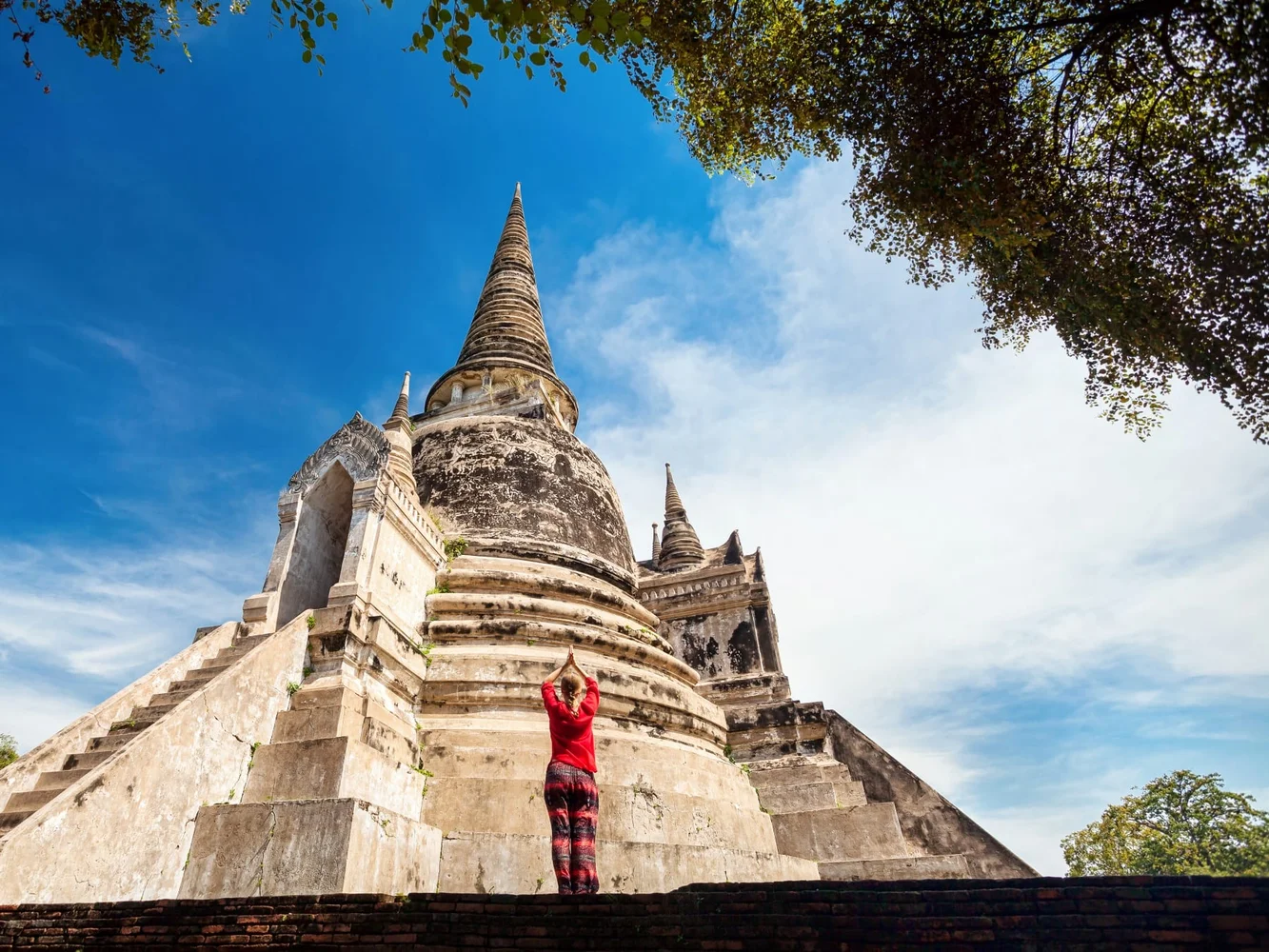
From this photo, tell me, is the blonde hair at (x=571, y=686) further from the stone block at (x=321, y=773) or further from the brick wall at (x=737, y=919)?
the stone block at (x=321, y=773)

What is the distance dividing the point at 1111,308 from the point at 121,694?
1073cm

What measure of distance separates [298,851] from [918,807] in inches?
379

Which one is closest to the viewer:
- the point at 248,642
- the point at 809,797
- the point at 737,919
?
the point at 737,919

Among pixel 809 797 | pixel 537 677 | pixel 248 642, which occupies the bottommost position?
pixel 809 797

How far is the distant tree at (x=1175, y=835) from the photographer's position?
22484 mm

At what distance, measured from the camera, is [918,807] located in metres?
12.0

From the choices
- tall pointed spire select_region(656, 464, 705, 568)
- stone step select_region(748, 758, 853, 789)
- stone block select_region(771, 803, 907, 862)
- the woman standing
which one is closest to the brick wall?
the woman standing

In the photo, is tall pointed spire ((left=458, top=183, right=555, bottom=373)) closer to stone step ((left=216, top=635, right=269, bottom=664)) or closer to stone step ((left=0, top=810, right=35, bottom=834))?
stone step ((left=216, top=635, right=269, bottom=664))

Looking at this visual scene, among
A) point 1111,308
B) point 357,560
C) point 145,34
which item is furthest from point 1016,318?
point 145,34

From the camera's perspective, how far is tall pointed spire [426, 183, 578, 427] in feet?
53.6

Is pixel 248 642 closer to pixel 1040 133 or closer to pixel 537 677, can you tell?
pixel 537 677

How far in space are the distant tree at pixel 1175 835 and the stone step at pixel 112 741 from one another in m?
25.7

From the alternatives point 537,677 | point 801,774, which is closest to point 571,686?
point 537,677

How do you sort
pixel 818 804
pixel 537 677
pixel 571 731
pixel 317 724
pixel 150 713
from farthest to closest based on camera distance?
1. pixel 818 804
2. pixel 537 677
3. pixel 150 713
4. pixel 317 724
5. pixel 571 731
